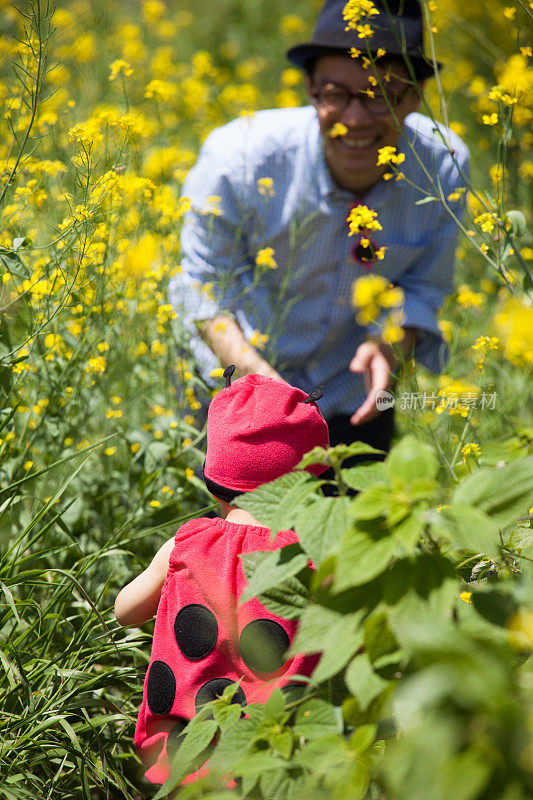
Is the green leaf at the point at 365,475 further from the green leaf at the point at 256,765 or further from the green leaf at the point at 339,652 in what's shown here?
the green leaf at the point at 256,765

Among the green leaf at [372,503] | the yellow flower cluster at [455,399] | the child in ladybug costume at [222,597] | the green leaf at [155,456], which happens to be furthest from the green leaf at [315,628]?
the green leaf at [155,456]

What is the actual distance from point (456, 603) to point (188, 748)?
1.13 ft

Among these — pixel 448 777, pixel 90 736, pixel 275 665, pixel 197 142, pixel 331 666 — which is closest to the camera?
pixel 448 777

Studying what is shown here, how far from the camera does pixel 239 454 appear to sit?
1143 millimetres

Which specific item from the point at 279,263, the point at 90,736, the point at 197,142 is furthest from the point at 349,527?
the point at 197,142

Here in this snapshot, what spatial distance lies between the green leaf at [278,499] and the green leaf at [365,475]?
0.04 metres

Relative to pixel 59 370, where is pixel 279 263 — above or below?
below

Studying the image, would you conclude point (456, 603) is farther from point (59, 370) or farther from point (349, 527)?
point (59, 370)

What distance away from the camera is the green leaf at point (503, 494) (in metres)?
0.75

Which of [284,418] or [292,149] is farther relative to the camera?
[292,149]

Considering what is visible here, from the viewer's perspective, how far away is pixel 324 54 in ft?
6.24

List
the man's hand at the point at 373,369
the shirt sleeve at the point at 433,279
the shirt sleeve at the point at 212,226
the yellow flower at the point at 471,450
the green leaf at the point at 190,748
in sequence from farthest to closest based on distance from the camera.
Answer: the shirt sleeve at the point at 433,279
the shirt sleeve at the point at 212,226
the man's hand at the point at 373,369
the yellow flower at the point at 471,450
the green leaf at the point at 190,748

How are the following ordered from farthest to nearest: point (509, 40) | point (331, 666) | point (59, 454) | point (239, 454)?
point (509, 40) < point (59, 454) < point (239, 454) < point (331, 666)

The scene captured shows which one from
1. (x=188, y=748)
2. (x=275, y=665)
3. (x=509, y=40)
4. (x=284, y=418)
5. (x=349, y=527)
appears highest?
Answer: (x=349, y=527)
